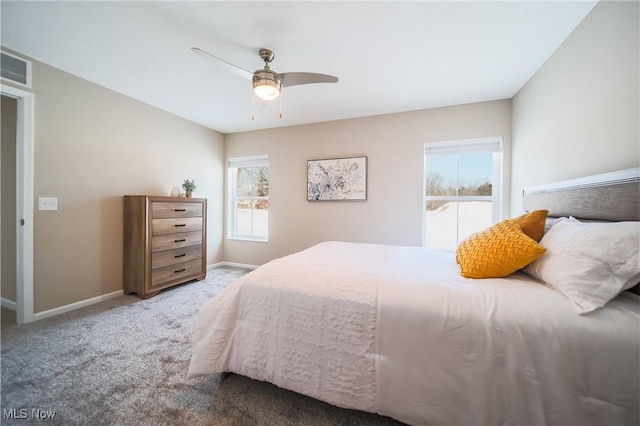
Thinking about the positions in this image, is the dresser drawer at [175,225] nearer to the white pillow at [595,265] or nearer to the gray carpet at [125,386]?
the gray carpet at [125,386]

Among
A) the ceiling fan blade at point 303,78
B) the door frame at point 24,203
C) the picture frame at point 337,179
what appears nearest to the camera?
the ceiling fan blade at point 303,78

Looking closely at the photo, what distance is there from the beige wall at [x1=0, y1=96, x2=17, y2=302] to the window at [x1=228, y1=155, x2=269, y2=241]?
2439 mm

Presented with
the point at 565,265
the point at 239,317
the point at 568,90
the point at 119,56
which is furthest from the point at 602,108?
the point at 119,56

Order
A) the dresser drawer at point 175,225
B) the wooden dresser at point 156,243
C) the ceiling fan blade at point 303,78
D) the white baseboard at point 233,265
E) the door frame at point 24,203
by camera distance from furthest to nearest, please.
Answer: the white baseboard at point 233,265 → the dresser drawer at point 175,225 → the wooden dresser at point 156,243 → the door frame at point 24,203 → the ceiling fan blade at point 303,78

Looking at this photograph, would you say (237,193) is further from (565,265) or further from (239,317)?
(565,265)

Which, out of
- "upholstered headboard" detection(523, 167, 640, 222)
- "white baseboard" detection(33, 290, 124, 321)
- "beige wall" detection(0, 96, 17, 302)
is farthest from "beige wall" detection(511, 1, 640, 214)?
"beige wall" detection(0, 96, 17, 302)

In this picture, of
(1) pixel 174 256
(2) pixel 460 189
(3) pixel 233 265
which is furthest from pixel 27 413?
(2) pixel 460 189

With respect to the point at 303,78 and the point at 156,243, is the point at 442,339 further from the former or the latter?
the point at 156,243

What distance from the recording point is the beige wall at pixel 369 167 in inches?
115

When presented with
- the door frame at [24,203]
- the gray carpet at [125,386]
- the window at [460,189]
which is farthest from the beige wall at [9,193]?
the window at [460,189]

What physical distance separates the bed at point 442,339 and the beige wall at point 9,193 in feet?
8.75

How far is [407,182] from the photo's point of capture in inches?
123

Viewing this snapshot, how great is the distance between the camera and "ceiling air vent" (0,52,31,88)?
6.31 ft

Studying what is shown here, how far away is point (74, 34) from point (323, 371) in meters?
3.07
